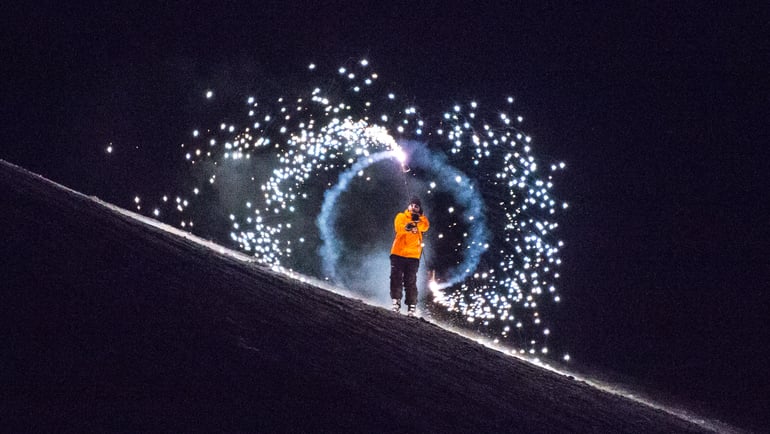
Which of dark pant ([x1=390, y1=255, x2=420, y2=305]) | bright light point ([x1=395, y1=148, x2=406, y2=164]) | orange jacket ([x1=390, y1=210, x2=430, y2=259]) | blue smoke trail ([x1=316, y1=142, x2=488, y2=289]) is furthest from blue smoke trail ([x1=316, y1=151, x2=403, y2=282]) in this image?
orange jacket ([x1=390, y1=210, x2=430, y2=259])

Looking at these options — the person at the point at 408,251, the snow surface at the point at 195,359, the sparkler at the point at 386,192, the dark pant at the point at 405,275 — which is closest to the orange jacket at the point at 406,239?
the person at the point at 408,251

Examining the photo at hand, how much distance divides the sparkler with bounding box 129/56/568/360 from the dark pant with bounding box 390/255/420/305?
3601 mm

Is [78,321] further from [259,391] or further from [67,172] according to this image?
[67,172]

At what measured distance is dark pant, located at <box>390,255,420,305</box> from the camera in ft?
29.0

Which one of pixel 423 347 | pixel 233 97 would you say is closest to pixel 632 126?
pixel 233 97

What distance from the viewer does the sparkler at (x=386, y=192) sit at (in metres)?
12.1

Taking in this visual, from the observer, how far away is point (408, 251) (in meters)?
8.84

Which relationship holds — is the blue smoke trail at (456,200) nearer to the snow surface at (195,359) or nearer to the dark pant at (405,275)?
the dark pant at (405,275)

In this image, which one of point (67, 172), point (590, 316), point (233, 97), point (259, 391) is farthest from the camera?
point (590, 316)

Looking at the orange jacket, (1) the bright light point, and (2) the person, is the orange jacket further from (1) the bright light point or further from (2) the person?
(1) the bright light point

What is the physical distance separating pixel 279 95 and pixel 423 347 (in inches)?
358

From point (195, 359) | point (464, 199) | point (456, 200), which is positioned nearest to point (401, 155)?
point (456, 200)

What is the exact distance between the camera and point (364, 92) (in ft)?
37.4

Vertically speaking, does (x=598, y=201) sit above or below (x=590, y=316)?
above
